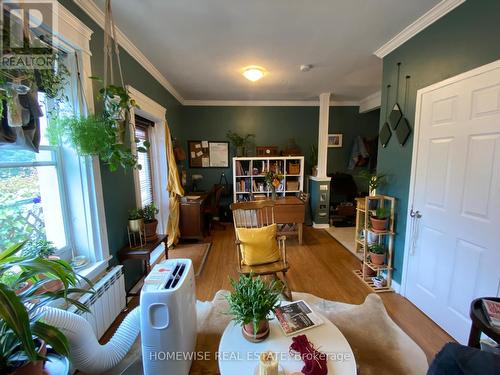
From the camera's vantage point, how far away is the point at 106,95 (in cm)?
162

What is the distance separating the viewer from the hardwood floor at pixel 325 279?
1819 mm

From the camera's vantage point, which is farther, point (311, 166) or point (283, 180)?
point (311, 166)

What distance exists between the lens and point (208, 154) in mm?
4805

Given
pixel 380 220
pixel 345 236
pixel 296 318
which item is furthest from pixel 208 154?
pixel 296 318

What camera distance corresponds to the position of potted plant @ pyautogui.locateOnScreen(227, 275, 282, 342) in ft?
3.79

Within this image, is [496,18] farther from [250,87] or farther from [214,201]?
[214,201]

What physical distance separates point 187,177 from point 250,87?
231cm

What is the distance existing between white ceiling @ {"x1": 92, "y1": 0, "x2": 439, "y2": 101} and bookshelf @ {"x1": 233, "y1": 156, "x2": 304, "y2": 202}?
1548 millimetres

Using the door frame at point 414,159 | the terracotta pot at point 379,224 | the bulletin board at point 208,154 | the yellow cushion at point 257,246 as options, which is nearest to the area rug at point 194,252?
the yellow cushion at point 257,246

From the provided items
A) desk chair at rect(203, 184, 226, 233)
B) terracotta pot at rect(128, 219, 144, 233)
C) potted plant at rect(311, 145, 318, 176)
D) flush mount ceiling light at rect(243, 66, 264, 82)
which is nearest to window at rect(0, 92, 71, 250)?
terracotta pot at rect(128, 219, 144, 233)

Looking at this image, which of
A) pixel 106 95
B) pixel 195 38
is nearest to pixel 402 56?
pixel 195 38

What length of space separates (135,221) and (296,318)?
1.72 m

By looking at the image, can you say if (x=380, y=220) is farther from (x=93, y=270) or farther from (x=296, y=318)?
(x=93, y=270)

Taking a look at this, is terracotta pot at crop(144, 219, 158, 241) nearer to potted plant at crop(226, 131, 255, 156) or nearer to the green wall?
potted plant at crop(226, 131, 255, 156)
